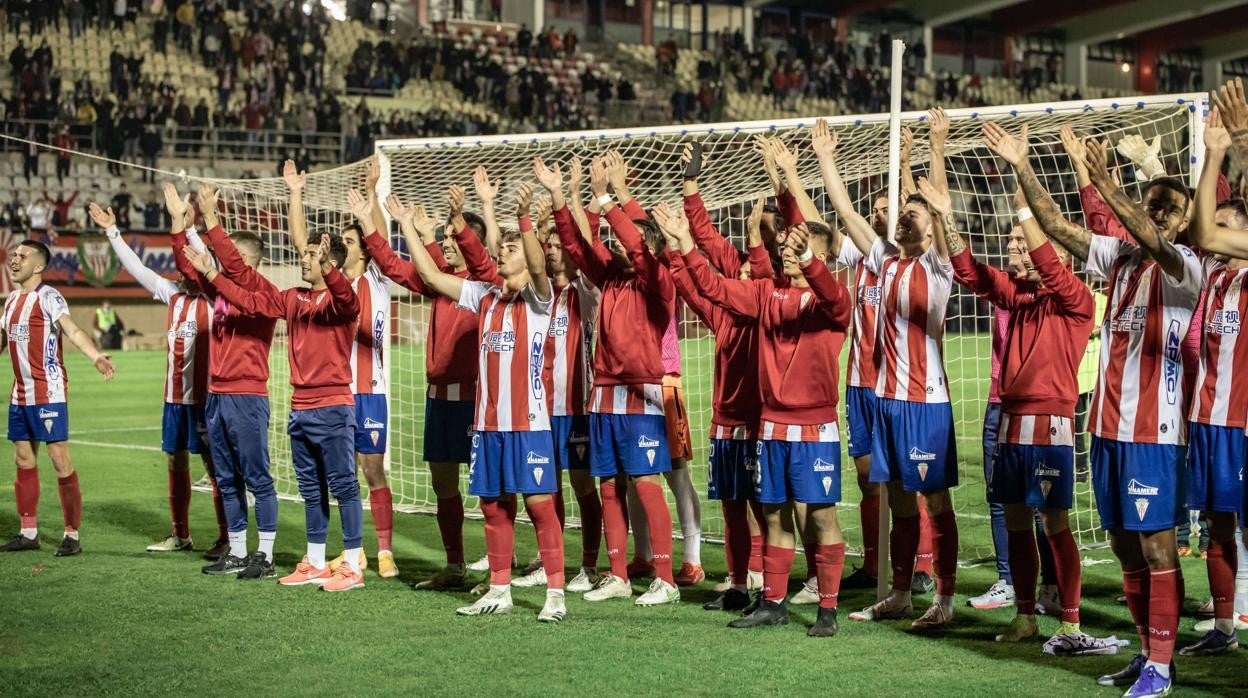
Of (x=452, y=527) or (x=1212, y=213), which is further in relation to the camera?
(x=452, y=527)

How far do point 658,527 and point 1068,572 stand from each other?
215 centimetres

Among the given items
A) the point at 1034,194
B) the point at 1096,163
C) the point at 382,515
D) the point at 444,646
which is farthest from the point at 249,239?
the point at 1096,163

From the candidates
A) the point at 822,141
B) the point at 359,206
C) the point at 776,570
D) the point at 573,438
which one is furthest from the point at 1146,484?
the point at 359,206

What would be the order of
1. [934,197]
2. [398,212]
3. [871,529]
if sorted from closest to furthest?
[934,197]
[398,212]
[871,529]

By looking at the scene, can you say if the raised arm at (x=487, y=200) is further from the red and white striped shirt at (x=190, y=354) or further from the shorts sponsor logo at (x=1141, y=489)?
the shorts sponsor logo at (x=1141, y=489)

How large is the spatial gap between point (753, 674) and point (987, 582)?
2.73 metres

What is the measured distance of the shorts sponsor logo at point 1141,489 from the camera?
543 centimetres

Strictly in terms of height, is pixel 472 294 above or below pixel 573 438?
above

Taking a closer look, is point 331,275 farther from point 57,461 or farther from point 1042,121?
point 1042,121

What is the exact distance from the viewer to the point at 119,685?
5684 mm

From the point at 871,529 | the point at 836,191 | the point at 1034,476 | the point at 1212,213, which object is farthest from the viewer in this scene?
the point at 871,529

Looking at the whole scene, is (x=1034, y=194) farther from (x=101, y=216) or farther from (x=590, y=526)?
(x=101, y=216)

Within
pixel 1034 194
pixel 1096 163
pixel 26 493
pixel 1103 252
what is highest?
pixel 1096 163

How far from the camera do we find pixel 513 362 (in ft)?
23.0
